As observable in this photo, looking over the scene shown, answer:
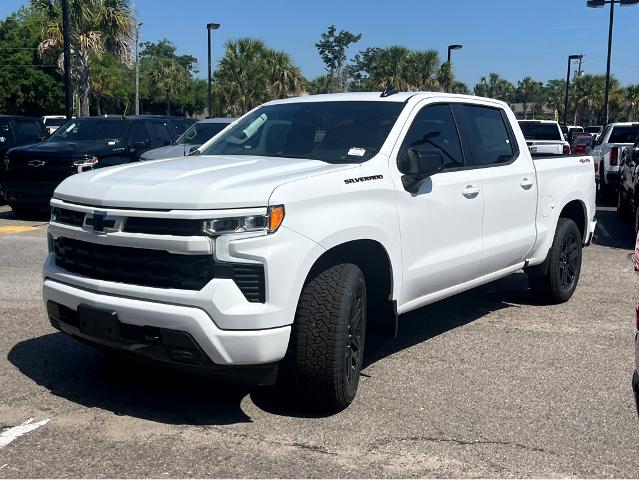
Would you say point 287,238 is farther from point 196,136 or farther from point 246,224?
point 196,136

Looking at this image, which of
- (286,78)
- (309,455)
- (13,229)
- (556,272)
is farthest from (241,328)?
(286,78)

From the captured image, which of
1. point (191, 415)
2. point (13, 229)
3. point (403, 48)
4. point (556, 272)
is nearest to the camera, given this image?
point (191, 415)

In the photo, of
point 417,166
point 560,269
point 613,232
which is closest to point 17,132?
point 613,232

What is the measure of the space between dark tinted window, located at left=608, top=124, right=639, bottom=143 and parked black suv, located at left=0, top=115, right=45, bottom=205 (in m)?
12.6

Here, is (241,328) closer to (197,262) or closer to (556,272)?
(197,262)

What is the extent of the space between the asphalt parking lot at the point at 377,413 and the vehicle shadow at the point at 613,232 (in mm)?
4833

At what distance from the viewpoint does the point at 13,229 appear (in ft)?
37.9

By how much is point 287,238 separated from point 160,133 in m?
11.0

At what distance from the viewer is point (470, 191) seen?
17.5 feet

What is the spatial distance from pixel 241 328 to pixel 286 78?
43711 mm

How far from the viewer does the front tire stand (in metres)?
3.98

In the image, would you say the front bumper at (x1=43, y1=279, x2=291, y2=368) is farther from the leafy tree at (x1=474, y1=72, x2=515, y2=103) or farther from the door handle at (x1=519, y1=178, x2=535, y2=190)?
the leafy tree at (x1=474, y1=72, x2=515, y2=103)

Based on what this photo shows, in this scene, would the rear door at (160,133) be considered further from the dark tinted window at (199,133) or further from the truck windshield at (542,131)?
the truck windshield at (542,131)

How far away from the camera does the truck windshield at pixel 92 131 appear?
13.5 meters
